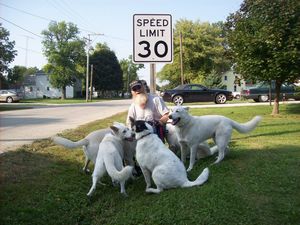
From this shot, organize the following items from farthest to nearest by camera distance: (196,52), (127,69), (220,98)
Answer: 1. (127,69)
2. (196,52)
3. (220,98)

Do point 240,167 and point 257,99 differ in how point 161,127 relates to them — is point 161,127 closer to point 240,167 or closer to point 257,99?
point 240,167

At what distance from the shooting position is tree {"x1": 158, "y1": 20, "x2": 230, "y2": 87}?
77.9 m

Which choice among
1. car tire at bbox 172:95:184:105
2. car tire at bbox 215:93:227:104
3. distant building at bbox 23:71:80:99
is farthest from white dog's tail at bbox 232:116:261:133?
distant building at bbox 23:71:80:99

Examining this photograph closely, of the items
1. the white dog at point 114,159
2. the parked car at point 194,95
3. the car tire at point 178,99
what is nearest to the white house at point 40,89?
the parked car at point 194,95

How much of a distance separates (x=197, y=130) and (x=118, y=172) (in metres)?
2.29

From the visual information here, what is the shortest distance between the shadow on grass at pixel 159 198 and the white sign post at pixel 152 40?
94.0 inches

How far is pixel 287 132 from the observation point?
12625 mm

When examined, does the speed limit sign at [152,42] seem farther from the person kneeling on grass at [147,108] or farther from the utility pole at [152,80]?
the person kneeling on grass at [147,108]

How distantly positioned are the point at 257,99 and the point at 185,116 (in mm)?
28136

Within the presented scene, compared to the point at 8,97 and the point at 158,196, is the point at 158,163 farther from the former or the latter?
the point at 8,97

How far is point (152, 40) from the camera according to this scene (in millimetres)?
8273

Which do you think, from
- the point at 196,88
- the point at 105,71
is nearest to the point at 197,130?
the point at 196,88

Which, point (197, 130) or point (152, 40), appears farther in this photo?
point (152, 40)

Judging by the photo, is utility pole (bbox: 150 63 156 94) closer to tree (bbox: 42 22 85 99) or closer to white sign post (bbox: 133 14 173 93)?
white sign post (bbox: 133 14 173 93)
